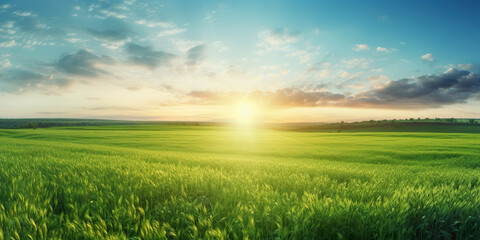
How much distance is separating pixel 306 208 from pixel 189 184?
8.18ft

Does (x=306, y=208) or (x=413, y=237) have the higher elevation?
(x=306, y=208)

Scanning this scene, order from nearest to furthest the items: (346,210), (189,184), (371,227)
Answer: (371,227), (346,210), (189,184)

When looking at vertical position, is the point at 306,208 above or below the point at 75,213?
above

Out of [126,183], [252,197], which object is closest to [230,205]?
[252,197]

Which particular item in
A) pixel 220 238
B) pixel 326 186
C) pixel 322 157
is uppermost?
pixel 220 238

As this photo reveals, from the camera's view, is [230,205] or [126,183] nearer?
[230,205]

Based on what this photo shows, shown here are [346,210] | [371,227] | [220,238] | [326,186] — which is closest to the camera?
[220,238]

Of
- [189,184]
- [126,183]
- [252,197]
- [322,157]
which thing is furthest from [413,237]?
[322,157]

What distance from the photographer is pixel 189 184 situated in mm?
4660

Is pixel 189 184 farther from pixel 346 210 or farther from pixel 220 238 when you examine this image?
pixel 346 210

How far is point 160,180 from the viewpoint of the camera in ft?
16.2

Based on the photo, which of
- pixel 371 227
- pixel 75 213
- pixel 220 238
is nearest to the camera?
pixel 220 238

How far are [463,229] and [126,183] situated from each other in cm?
564

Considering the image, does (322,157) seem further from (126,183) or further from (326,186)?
(126,183)
